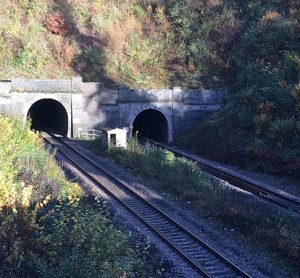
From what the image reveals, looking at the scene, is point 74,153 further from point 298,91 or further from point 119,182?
point 298,91

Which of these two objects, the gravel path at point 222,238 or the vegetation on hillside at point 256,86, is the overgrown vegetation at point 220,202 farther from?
the vegetation on hillside at point 256,86

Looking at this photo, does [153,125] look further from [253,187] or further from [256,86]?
[253,187]

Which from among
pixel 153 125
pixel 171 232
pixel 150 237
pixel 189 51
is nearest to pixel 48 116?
pixel 153 125

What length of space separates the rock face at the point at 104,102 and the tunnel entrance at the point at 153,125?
0.26 metres

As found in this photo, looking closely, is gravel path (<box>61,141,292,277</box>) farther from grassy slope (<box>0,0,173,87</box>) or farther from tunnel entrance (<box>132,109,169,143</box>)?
grassy slope (<box>0,0,173,87</box>)

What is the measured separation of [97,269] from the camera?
835 cm

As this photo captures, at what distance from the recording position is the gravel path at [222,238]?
10.2 meters

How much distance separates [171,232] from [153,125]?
23381 millimetres

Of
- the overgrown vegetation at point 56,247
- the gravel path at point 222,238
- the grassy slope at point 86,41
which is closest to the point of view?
the overgrown vegetation at point 56,247

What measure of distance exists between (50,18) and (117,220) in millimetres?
31212

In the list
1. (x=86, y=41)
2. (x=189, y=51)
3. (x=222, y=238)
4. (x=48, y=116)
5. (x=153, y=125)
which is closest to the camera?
(x=222, y=238)

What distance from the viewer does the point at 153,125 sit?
3562 cm

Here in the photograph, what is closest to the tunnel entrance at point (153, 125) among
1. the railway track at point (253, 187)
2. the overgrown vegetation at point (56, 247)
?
the railway track at point (253, 187)

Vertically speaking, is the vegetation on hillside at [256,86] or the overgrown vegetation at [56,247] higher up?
the vegetation on hillside at [256,86]
